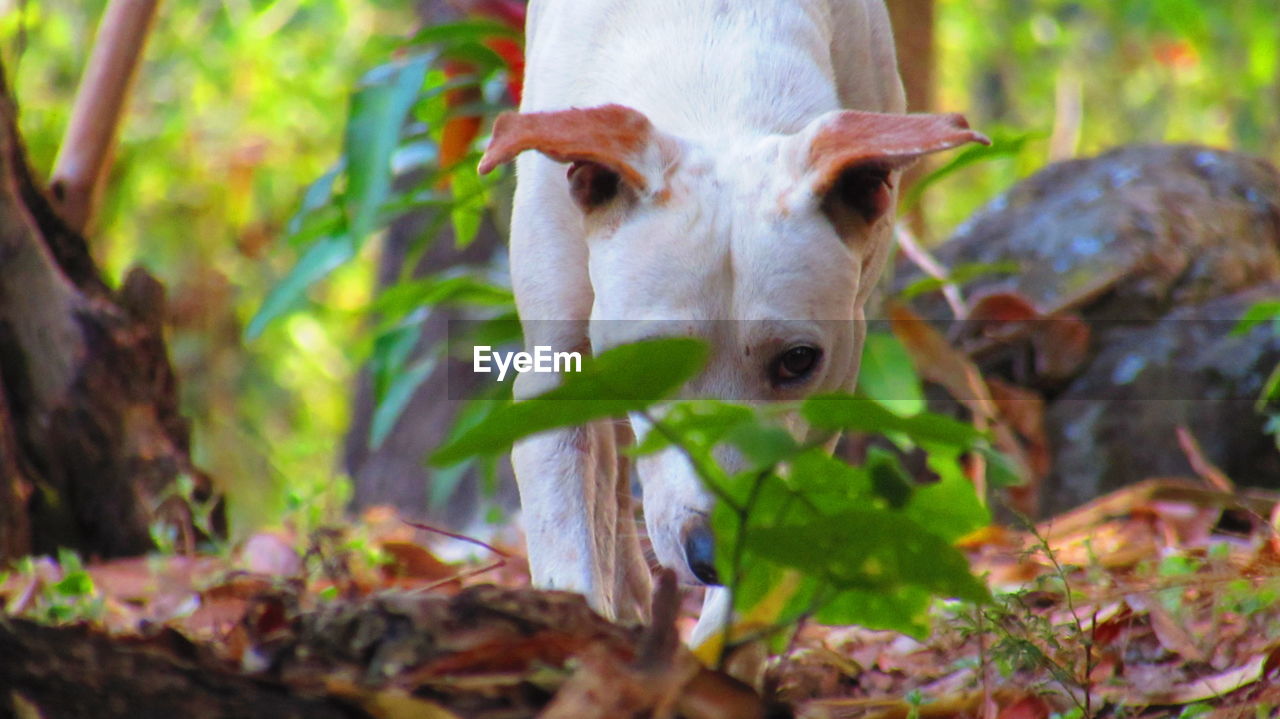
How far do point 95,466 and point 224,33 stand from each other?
399 centimetres

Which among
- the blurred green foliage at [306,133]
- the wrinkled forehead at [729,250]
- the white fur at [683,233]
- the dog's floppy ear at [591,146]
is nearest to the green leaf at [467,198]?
the blurred green foliage at [306,133]

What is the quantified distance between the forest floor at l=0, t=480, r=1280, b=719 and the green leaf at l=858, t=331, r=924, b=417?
0.45 m

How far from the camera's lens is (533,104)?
2.84 metres

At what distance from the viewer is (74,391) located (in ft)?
11.8

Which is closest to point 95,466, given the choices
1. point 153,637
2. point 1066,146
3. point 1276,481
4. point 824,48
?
point 824,48

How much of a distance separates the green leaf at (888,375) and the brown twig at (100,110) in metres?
2.26

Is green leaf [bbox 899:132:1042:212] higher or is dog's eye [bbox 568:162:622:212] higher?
dog's eye [bbox 568:162:622:212]

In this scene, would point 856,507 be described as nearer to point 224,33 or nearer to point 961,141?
point 961,141

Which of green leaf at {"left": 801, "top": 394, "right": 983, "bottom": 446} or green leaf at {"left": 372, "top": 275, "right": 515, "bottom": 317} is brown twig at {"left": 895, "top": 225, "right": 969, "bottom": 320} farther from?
green leaf at {"left": 801, "top": 394, "right": 983, "bottom": 446}

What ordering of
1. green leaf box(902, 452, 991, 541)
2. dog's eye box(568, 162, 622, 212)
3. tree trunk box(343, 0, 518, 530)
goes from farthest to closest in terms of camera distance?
tree trunk box(343, 0, 518, 530), dog's eye box(568, 162, 622, 212), green leaf box(902, 452, 991, 541)

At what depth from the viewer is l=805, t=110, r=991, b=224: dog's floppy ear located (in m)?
2.03

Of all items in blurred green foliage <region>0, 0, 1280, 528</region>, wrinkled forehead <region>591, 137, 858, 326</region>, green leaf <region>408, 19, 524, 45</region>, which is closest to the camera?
wrinkled forehead <region>591, 137, 858, 326</region>

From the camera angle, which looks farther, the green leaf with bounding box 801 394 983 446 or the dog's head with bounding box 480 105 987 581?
the dog's head with bounding box 480 105 987 581

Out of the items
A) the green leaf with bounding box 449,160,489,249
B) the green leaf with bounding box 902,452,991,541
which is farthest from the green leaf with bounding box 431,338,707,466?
the green leaf with bounding box 449,160,489,249
